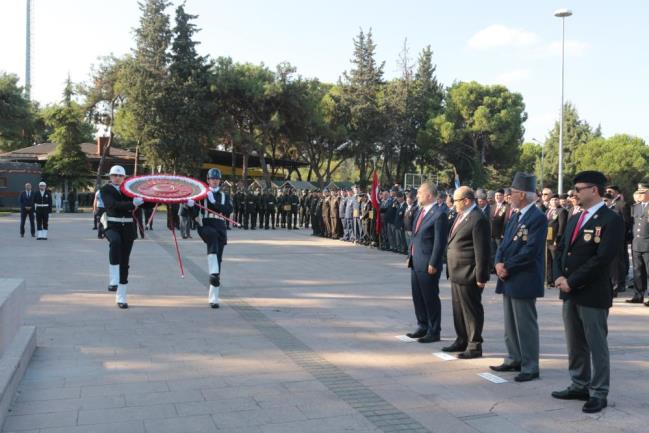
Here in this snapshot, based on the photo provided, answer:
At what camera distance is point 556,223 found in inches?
456

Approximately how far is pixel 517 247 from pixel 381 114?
1874 inches

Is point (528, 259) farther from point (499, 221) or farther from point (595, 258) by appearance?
point (499, 221)

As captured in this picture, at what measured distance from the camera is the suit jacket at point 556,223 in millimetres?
11375

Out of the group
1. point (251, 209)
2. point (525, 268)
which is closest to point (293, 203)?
point (251, 209)

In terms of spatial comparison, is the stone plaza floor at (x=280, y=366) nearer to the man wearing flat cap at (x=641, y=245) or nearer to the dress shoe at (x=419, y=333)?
the dress shoe at (x=419, y=333)

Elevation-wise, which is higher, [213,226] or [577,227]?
[577,227]

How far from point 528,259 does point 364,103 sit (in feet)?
156

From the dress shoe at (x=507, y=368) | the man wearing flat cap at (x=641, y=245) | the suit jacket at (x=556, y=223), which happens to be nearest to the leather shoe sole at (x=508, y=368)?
the dress shoe at (x=507, y=368)

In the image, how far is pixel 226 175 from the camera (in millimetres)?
53094

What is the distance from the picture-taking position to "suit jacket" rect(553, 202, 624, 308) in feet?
15.8

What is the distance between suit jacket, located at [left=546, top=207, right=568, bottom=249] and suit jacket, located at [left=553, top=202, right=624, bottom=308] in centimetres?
673

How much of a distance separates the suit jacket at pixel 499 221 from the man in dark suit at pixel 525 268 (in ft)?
24.1

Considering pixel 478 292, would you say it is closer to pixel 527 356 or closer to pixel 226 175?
pixel 527 356

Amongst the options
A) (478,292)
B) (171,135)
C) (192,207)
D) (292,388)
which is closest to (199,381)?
(292,388)
